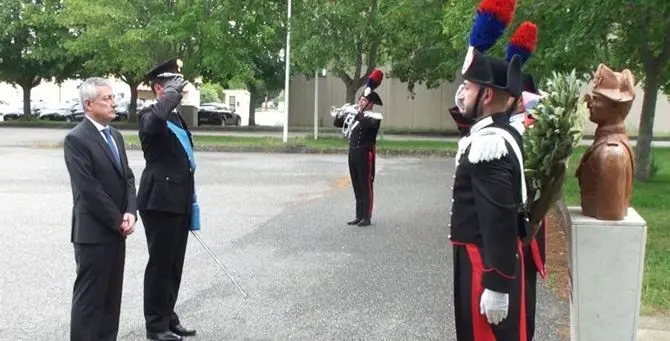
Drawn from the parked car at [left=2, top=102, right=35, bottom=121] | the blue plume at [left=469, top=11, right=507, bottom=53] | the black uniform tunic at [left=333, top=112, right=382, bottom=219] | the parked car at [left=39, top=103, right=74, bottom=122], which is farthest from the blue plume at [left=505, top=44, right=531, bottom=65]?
the parked car at [left=2, top=102, right=35, bottom=121]

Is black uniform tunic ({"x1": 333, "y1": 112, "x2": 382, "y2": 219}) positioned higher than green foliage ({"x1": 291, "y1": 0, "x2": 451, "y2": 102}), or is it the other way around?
green foliage ({"x1": 291, "y1": 0, "x2": 451, "y2": 102})

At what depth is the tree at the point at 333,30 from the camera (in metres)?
23.5

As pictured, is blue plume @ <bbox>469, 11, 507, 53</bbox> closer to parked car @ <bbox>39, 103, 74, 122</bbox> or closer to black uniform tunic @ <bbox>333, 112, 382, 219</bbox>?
black uniform tunic @ <bbox>333, 112, 382, 219</bbox>

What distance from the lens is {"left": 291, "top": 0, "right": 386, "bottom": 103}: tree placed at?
23.5 meters

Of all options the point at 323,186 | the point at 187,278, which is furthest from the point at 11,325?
the point at 323,186

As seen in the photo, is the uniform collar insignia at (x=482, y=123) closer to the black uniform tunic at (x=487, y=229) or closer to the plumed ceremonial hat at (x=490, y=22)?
the black uniform tunic at (x=487, y=229)

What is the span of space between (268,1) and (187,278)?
64.8ft

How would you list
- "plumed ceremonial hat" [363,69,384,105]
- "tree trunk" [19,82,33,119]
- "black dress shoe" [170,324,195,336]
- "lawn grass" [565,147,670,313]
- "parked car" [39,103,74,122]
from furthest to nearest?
"parked car" [39,103,74,122] < "tree trunk" [19,82,33,119] < "plumed ceremonial hat" [363,69,384,105] < "lawn grass" [565,147,670,313] < "black dress shoe" [170,324,195,336]

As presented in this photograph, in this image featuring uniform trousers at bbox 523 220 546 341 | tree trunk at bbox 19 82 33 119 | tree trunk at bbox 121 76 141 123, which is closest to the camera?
uniform trousers at bbox 523 220 546 341

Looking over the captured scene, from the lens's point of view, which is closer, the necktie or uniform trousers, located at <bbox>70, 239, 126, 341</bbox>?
uniform trousers, located at <bbox>70, 239, 126, 341</bbox>

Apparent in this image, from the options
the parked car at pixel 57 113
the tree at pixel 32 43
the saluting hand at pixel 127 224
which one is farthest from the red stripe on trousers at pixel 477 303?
the parked car at pixel 57 113

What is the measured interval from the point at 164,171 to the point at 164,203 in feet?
0.77

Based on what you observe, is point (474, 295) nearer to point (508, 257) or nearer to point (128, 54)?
point (508, 257)

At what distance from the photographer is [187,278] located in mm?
7070
